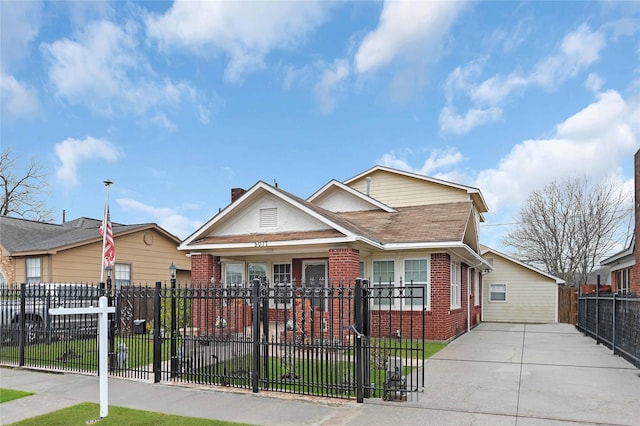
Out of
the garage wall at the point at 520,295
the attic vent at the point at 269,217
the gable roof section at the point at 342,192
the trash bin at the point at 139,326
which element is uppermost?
the gable roof section at the point at 342,192

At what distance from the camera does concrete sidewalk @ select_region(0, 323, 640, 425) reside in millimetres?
6832

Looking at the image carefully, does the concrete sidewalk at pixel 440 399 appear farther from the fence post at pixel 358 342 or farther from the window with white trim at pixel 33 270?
the window with white trim at pixel 33 270

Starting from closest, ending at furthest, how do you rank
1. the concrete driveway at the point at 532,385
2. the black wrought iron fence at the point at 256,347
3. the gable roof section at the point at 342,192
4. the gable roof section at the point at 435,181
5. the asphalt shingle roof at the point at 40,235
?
1. the concrete driveway at the point at 532,385
2. the black wrought iron fence at the point at 256,347
3. the gable roof section at the point at 342,192
4. the asphalt shingle roof at the point at 40,235
5. the gable roof section at the point at 435,181

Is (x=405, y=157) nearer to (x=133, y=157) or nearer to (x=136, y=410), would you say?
(x=133, y=157)

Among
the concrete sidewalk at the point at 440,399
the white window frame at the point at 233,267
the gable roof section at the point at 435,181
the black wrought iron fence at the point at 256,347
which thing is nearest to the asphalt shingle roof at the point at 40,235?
the white window frame at the point at 233,267

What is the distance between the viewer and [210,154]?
18.9m

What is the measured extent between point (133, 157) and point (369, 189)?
33.3 ft

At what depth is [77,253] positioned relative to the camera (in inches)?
808

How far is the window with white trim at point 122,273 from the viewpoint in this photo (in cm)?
2212

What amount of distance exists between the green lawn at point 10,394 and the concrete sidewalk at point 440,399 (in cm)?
24

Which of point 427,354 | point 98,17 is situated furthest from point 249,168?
point 427,354

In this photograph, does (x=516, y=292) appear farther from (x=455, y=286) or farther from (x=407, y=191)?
(x=455, y=286)

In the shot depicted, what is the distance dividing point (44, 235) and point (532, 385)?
21.4 meters

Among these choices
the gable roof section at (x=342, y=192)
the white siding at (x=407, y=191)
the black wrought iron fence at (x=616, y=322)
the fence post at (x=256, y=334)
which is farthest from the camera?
the white siding at (x=407, y=191)
